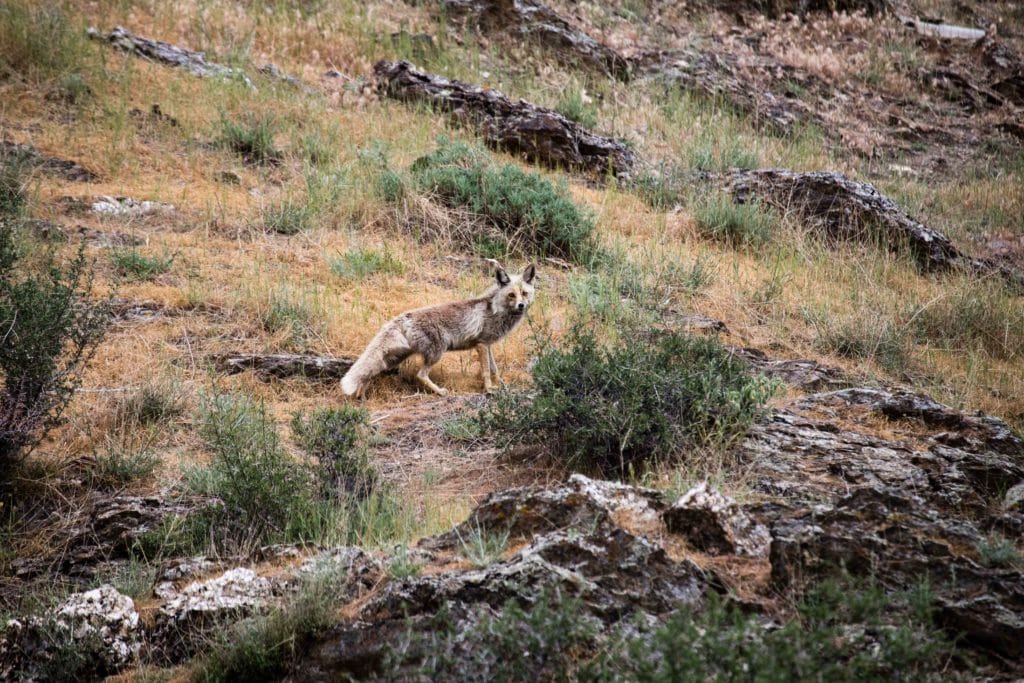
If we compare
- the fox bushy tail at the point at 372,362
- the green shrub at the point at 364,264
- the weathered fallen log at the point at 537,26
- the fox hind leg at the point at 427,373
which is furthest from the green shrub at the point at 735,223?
the weathered fallen log at the point at 537,26

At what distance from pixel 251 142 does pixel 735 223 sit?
6.80 metres

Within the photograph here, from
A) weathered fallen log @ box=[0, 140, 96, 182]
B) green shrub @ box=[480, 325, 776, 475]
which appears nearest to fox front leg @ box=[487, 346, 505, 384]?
green shrub @ box=[480, 325, 776, 475]

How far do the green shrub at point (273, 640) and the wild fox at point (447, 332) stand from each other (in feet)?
10.7

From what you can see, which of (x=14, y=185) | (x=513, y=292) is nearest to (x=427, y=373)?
(x=513, y=292)

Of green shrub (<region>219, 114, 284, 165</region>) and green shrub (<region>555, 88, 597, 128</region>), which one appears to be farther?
green shrub (<region>555, 88, 597, 128</region>)

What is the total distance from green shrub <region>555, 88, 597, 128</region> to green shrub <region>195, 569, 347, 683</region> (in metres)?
11.4

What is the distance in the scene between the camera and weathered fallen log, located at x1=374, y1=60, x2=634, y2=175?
1191 cm

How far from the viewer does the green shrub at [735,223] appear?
10.3 m

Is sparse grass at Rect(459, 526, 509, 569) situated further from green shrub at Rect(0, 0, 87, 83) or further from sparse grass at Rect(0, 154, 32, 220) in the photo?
green shrub at Rect(0, 0, 87, 83)

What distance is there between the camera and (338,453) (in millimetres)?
4789

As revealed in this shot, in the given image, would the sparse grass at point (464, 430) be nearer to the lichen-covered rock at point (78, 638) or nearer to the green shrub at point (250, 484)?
the green shrub at point (250, 484)

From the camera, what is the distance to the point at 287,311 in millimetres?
7285

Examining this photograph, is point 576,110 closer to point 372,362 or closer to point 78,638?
point 372,362

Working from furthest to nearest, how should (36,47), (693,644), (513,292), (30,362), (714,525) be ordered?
(36,47) < (513,292) < (30,362) < (714,525) < (693,644)
